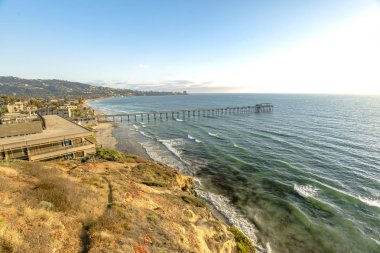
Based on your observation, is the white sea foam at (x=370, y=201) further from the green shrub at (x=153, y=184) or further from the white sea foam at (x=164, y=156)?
the green shrub at (x=153, y=184)

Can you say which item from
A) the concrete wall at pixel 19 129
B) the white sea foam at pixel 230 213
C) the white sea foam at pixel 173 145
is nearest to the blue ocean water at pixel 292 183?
the white sea foam at pixel 230 213

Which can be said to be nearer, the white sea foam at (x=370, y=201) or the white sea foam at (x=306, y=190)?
the white sea foam at (x=370, y=201)

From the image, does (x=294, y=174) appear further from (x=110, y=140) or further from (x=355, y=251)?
(x=110, y=140)

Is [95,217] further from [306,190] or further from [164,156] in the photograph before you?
[164,156]

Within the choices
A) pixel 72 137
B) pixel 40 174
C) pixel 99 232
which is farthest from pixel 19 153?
pixel 99 232

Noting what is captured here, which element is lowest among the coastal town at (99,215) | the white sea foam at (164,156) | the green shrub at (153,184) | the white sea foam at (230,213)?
the white sea foam at (230,213)

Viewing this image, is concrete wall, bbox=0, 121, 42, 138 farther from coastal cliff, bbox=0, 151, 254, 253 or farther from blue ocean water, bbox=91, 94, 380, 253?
blue ocean water, bbox=91, 94, 380, 253

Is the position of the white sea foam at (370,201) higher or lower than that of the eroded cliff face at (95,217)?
lower
